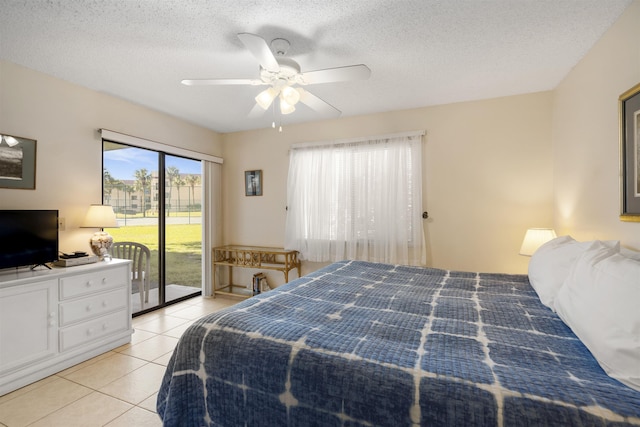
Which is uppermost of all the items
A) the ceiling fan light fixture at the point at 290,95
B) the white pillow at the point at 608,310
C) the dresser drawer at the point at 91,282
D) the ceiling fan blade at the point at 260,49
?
the ceiling fan blade at the point at 260,49

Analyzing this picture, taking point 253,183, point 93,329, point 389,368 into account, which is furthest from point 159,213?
point 389,368

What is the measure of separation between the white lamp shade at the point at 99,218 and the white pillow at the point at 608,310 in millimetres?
3546

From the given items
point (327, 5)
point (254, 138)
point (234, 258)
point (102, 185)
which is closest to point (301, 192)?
point (254, 138)

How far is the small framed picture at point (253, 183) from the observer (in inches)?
175

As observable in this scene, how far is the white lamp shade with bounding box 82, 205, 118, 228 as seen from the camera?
9.23ft

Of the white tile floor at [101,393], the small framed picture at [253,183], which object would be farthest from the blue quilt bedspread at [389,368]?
the small framed picture at [253,183]

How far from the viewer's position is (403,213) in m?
3.52

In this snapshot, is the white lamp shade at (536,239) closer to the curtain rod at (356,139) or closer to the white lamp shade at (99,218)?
the curtain rod at (356,139)

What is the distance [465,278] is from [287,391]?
1767 mm

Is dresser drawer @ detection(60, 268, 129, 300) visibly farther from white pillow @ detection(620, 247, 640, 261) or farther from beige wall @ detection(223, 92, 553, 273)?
white pillow @ detection(620, 247, 640, 261)

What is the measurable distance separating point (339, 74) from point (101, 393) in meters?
2.76

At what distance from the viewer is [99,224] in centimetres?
282

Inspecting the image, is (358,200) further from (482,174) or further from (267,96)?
(267,96)

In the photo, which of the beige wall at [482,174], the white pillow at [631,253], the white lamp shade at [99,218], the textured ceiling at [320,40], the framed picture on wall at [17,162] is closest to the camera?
the white pillow at [631,253]
